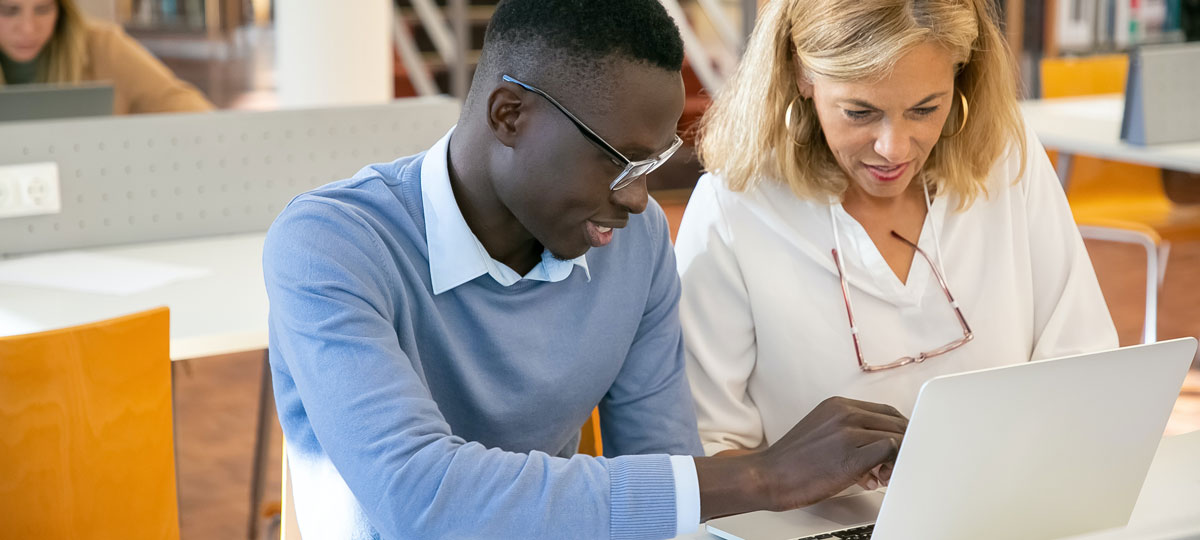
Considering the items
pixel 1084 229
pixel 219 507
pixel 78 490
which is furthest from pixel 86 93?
pixel 1084 229

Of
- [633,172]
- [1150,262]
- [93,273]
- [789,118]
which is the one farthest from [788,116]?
[1150,262]

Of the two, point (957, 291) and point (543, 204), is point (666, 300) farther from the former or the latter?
point (957, 291)

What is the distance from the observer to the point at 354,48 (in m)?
3.97

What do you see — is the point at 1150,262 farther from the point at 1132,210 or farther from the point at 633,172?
the point at 633,172

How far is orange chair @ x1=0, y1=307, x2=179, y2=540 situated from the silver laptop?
816 millimetres

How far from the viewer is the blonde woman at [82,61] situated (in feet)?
10.8

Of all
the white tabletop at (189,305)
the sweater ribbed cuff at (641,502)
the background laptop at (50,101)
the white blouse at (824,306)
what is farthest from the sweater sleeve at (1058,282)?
the background laptop at (50,101)

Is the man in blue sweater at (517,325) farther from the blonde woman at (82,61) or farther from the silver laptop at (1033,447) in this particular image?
the blonde woman at (82,61)

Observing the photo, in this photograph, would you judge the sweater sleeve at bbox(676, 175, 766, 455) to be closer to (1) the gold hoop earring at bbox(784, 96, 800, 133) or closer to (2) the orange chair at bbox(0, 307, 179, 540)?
(1) the gold hoop earring at bbox(784, 96, 800, 133)

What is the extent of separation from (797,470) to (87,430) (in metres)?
0.92

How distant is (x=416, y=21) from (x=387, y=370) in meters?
5.64

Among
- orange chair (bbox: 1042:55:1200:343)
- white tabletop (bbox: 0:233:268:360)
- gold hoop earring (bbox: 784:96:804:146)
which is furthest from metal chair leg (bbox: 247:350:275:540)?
orange chair (bbox: 1042:55:1200:343)

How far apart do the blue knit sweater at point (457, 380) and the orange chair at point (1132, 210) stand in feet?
7.40

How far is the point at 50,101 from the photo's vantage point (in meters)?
2.64
